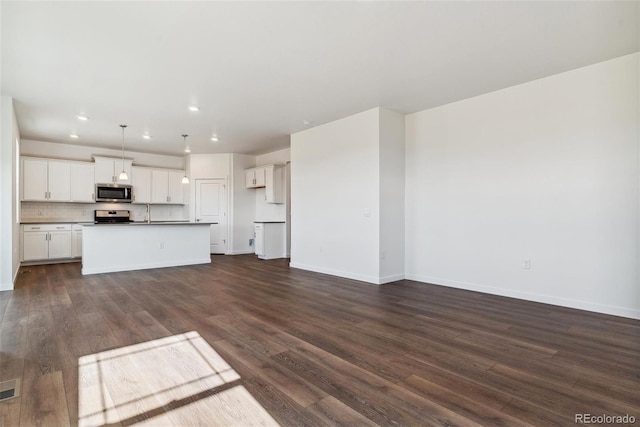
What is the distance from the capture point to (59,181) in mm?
7316

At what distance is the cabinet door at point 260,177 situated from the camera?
8.34 meters

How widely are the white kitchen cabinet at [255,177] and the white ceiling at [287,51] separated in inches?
125

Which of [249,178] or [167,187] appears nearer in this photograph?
[167,187]

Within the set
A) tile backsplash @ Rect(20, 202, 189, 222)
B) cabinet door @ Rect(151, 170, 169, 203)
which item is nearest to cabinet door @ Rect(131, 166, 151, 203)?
cabinet door @ Rect(151, 170, 169, 203)

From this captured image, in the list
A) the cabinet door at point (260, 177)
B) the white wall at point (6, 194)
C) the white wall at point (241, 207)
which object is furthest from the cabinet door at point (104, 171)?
the cabinet door at point (260, 177)

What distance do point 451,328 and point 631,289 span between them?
6.74ft

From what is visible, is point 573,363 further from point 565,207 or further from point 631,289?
point 565,207

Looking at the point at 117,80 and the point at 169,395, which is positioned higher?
the point at 117,80

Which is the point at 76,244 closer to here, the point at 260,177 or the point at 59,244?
the point at 59,244

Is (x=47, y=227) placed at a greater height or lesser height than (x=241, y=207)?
lesser

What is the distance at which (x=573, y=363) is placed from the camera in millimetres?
2348

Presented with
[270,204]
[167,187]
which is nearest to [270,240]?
[270,204]

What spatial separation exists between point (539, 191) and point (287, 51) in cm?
343

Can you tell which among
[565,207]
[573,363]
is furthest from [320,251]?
[573,363]
